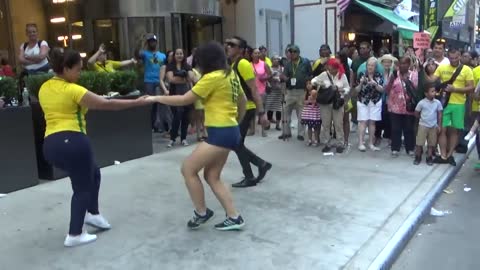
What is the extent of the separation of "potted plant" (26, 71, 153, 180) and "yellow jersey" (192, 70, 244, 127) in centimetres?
306

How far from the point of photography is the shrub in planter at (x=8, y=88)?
6.22 meters

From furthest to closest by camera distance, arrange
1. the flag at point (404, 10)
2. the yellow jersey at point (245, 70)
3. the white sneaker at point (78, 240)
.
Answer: the flag at point (404, 10) → the yellow jersey at point (245, 70) → the white sneaker at point (78, 240)

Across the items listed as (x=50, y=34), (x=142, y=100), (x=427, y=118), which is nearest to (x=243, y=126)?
(x=142, y=100)

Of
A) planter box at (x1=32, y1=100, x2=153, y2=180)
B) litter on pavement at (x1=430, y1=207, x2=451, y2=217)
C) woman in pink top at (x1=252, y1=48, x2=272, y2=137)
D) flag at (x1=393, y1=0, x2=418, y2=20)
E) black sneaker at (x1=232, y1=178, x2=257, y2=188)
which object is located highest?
flag at (x1=393, y1=0, x2=418, y2=20)

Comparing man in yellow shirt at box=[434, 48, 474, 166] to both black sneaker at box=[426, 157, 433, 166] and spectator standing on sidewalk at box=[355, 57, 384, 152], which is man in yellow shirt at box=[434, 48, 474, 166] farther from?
spectator standing on sidewalk at box=[355, 57, 384, 152]

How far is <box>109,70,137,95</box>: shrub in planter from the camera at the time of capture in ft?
25.5

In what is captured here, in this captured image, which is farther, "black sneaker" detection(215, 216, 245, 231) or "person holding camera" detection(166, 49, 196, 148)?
"person holding camera" detection(166, 49, 196, 148)

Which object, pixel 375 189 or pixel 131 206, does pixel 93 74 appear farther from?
pixel 375 189

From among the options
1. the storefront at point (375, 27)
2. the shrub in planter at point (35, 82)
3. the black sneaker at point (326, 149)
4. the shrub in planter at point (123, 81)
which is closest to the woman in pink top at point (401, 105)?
the black sneaker at point (326, 149)

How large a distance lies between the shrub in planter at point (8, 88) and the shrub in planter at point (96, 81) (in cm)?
91

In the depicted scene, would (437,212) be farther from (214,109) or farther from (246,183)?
(214,109)

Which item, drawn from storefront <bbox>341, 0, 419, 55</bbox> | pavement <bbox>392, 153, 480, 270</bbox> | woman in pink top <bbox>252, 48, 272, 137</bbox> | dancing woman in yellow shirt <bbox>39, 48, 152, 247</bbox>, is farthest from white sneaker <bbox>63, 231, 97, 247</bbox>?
storefront <bbox>341, 0, 419, 55</bbox>

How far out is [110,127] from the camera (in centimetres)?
755

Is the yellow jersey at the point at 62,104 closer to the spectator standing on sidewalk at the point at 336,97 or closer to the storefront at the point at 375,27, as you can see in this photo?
the spectator standing on sidewalk at the point at 336,97
